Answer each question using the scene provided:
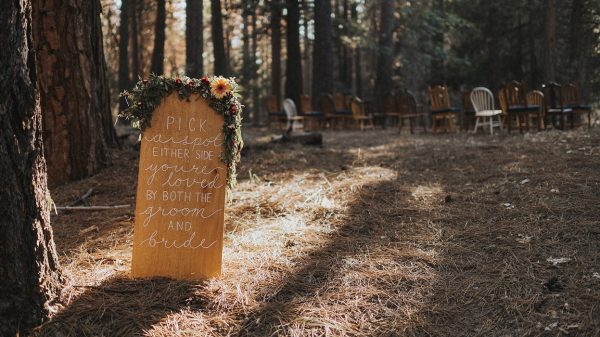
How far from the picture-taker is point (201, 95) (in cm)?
288

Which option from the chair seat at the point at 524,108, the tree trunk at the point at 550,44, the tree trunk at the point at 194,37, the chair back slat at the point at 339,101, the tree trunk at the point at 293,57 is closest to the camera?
the tree trunk at the point at 194,37

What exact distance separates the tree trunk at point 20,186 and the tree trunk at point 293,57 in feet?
48.7

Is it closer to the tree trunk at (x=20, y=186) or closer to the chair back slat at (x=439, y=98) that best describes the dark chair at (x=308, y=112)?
the chair back slat at (x=439, y=98)

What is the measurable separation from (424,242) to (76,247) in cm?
241

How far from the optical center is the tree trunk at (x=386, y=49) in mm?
16906

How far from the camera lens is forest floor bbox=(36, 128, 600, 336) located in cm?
241

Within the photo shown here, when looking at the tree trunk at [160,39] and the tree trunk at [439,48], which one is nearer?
the tree trunk at [160,39]

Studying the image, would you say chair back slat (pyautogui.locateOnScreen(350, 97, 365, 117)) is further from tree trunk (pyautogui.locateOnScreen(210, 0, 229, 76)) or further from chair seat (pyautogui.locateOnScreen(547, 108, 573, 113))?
→ chair seat (pyautogui.locateOnScreen(547, 108, 573, 113))

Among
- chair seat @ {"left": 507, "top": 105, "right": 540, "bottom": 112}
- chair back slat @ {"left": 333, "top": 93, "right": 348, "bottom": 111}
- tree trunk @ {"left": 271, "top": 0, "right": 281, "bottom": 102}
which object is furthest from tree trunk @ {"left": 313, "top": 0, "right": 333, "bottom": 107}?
chair seat @ {"left": 507, "top": 105, "right": 540, "bottom": 112}

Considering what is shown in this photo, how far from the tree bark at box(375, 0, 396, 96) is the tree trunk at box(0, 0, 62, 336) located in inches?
601

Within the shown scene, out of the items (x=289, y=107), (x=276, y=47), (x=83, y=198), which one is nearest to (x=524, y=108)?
(x=289, y=107)

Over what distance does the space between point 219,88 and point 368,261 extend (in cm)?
140

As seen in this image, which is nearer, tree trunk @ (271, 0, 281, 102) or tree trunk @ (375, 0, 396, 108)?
tree trunk @ (375, 0, 396, 108)

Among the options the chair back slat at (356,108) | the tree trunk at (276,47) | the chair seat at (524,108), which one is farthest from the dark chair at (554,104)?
the tree trunk at (276,47)
